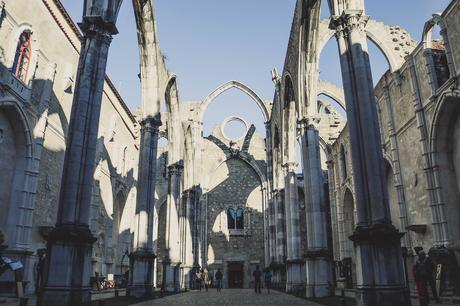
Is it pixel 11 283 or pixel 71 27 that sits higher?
pixel 71 27

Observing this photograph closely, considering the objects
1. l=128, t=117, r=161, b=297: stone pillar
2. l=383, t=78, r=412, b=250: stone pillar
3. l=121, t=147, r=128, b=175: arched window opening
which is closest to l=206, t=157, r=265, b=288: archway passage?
l=121, t=147, r=128, b=175: arched window opening

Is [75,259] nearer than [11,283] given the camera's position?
Yes

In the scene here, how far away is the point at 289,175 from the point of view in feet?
62.8

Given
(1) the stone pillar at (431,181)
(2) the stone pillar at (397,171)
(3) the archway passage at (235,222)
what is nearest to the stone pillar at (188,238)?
(3) the archway passage at (235,222)

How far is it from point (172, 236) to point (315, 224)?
8.49 m

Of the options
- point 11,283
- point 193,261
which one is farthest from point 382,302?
point 193,261

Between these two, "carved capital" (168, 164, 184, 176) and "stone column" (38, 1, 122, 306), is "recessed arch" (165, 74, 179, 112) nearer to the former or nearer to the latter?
"carved capital" (168, 164, 184, 176)

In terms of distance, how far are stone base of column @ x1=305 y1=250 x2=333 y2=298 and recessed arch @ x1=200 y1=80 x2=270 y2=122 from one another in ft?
50.9

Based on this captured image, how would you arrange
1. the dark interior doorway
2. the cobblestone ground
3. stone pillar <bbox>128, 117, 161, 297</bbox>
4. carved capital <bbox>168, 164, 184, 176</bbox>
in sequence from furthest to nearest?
1. the dark interior doorway
2. carved capital <bbox>168, 164, 184, 176</bbox>
3. stone pillar <bbox>128, 117, 161, 297</bbox>
4. the cobblestone ground

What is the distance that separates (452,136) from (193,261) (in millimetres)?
16965

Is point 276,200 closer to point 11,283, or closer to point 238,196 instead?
point 238,196

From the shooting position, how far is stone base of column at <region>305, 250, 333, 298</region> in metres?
11.9

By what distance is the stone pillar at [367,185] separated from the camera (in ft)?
22.0

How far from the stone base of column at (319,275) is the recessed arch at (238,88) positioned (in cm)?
1550
